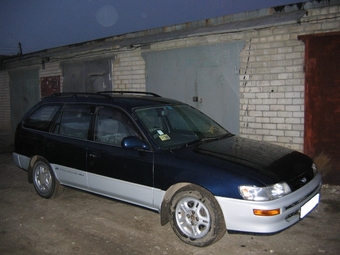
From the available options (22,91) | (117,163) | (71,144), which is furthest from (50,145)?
(22,91)

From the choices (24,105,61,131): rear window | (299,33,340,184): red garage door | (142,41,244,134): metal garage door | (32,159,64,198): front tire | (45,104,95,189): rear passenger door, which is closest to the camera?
(45,104,95,189): rear passenger door

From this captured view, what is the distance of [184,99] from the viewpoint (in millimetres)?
7852

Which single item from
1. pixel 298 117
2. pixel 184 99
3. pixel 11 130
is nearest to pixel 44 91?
pixel 11 130

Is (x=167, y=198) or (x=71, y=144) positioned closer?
(x=167, y=198)

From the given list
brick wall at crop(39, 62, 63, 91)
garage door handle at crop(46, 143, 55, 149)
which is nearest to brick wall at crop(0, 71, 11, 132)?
brick wall at crop(39, 62, 63, 91)

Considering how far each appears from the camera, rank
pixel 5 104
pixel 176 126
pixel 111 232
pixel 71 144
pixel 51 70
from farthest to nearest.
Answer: pixel 5 104, pixel 51 70, pixel 71 144, pixel 176 126, pixel 111 232

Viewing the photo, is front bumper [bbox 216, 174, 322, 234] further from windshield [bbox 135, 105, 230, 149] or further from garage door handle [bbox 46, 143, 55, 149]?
garage door handle [bbox 46, 143, 55, 149]

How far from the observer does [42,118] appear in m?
5.21

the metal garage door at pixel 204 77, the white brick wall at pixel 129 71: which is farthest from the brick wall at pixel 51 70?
the metal garage door at pixel 204 77

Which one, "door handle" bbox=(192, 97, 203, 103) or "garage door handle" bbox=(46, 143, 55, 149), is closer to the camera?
"garage door handle" bbox=(46, 143, 55, 149)

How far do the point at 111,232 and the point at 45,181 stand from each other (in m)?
1.79

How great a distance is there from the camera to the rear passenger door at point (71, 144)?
4.43 m

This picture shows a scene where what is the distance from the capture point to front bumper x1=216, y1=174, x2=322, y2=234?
3.08 metres

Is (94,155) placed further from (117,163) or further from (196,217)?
(196,217)
